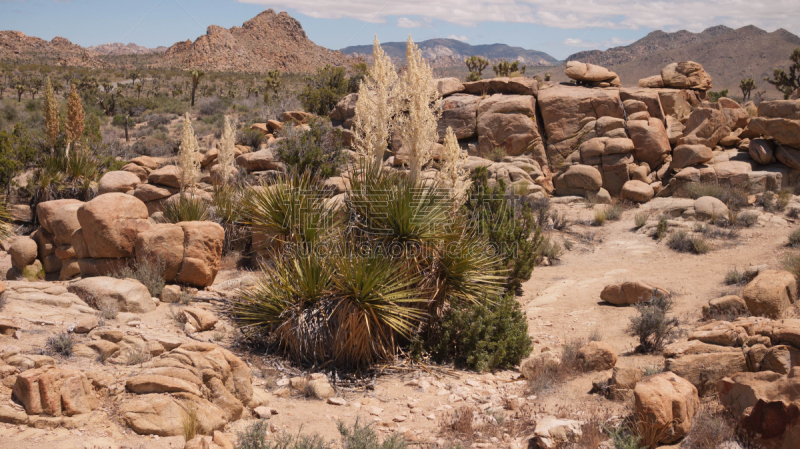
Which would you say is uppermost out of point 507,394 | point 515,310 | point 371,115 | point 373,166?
point 371,115

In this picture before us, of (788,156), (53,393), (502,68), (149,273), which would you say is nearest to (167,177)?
(149,273)

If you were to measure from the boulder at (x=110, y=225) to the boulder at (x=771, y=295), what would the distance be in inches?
379

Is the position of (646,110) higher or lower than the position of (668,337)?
higher

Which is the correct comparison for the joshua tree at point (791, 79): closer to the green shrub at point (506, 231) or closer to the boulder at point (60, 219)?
the green shrub at point (506, 231)

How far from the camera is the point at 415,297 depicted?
6.95 m

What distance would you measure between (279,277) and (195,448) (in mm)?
3169

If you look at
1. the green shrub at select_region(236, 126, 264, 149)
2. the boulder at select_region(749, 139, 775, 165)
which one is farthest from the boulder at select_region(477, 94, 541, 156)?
the green shrub at select_region(236, 126, 264, 149)

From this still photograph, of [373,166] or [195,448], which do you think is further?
[373,166]

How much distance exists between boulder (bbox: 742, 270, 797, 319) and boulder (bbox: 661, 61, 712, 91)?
15739 mm

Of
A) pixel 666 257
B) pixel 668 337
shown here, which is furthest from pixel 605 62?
pixel 668 337

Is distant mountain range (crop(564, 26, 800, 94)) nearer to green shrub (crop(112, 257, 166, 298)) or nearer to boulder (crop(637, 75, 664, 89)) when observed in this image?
boulder (crop(637, 75, 664, 89))

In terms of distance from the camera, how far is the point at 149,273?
25.7ft

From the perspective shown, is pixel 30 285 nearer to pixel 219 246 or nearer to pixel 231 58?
pixel 219 246

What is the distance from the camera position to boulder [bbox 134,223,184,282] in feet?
26.8
